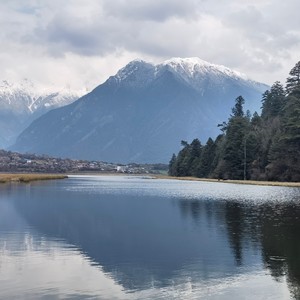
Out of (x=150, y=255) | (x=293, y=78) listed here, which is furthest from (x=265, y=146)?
(x=150, y=255)

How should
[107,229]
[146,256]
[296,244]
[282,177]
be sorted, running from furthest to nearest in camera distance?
[282,177] → [107,229] → [296,244] → [146,256]

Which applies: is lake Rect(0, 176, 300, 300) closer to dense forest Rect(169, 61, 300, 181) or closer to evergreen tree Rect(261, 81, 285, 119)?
dense forest Rect(169, 61, 300, 181)

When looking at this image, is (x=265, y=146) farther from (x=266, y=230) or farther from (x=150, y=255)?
(x=150, y=255)

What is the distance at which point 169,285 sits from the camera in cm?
2444

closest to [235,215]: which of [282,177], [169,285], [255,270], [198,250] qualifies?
[198,250]

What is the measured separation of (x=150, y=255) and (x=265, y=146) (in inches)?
4721

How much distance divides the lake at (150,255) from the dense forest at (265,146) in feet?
258

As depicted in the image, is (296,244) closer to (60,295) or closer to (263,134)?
(60,295)

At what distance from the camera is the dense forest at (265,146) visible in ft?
436

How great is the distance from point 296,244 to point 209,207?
28642 mm

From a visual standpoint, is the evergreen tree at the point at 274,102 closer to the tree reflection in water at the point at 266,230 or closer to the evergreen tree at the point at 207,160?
the evergreen tree at the point at 207,160

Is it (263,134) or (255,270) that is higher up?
(263,134)

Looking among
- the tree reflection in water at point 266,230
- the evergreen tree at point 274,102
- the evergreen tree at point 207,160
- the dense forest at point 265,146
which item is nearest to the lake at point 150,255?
the tree reflection in water at point 266,230

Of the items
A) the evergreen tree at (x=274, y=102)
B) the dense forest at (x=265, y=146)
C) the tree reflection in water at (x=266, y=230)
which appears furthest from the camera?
the evergreen tree at (x=274, y=102)
